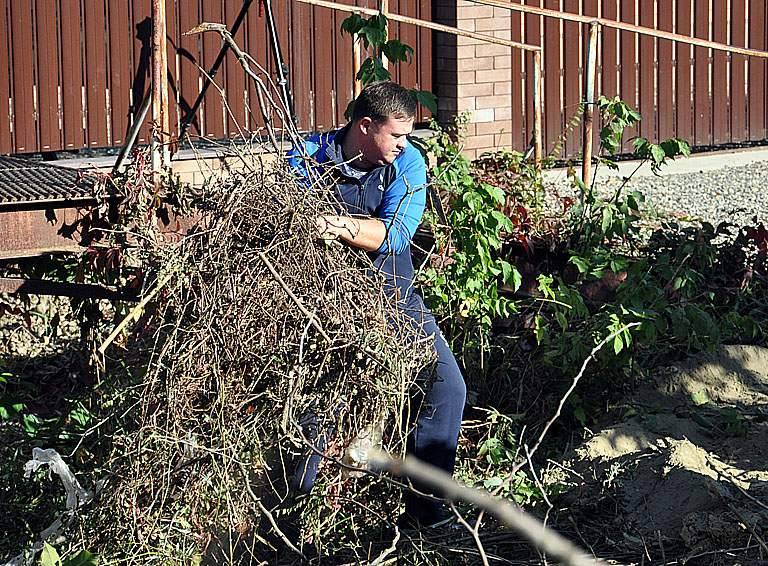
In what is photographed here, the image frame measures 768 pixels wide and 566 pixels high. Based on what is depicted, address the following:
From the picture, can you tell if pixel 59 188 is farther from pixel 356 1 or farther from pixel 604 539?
pixel 356 1

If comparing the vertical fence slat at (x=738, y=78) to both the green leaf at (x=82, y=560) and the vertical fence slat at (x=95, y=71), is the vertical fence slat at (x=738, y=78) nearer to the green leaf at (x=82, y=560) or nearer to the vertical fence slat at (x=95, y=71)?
the vertical fence slat at (x=95, y=71)

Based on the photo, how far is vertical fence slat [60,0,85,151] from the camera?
27.3ft

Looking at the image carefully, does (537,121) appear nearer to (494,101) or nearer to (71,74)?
(494,101)

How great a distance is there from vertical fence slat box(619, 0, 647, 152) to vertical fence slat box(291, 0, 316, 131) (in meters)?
3.26

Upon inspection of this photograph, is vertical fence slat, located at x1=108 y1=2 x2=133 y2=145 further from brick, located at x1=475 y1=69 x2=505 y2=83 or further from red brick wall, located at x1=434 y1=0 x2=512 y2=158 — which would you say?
brick, located at x1=475 y1=69 x2=505 y2=83

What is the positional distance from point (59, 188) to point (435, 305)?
1773mm

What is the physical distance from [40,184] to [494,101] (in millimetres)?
5490

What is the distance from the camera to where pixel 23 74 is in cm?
815

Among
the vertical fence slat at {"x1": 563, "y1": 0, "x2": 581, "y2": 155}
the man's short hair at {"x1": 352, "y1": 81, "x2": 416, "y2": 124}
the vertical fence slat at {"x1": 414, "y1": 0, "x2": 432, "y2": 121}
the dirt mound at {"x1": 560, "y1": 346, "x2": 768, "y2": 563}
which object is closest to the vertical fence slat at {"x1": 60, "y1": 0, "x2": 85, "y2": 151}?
the vertical fence slat at {"x1": 414, "y1": 0, "x2": 432, "y2": 121}

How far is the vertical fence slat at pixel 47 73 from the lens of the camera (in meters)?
8.21

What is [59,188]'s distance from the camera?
519 centimetres

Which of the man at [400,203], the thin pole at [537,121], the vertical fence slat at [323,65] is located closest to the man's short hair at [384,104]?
the man at [400,203]

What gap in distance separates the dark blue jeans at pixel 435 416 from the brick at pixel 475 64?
238 inches

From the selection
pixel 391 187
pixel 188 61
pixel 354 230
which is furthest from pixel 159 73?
pixel 188 61
